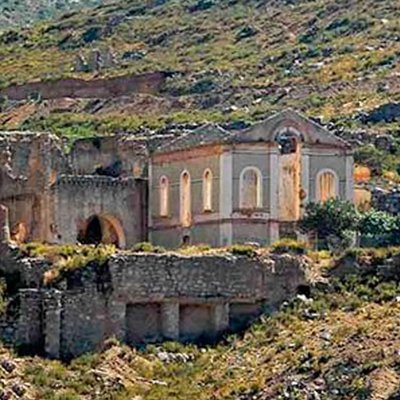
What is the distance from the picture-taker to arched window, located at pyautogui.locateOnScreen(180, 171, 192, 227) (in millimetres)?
55250

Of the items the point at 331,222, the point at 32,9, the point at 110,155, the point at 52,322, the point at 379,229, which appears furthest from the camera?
the point at 32,9

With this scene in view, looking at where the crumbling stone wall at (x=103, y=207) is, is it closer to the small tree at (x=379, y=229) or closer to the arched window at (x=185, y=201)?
the arched window at (x=185, y=201)

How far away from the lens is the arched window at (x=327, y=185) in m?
56.0

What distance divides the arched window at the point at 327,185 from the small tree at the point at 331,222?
158 cm

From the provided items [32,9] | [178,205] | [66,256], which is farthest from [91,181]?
[32,9]

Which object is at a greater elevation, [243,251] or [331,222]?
[331,222]

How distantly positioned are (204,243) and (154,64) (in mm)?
47021

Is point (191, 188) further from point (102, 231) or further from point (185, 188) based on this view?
point (102, 231)

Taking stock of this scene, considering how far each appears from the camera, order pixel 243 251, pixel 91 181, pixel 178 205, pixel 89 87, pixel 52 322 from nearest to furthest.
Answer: pixel 52 322, pixel 243 251, pixel 178 205, pixel 91 181, pixel 89 87

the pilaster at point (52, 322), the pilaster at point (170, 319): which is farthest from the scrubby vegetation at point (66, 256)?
the pilaster at point (170, 319)

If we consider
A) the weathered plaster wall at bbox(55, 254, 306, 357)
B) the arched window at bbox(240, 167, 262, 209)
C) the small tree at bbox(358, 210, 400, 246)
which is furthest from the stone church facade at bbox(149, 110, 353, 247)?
the weathered plaster wall at bbox(55, 254, 306, 357)

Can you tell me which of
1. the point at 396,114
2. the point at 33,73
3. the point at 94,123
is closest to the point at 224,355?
the point at 396,114

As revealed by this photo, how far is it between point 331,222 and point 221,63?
44681 millimetres

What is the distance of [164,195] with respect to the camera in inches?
2234
